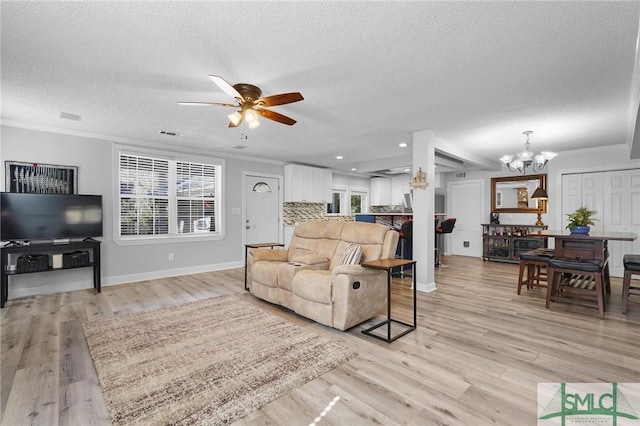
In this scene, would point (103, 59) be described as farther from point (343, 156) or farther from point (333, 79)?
point (343, 156)

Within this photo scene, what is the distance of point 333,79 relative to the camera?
109 inches

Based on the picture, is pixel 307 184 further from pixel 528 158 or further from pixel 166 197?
pixel 528 158

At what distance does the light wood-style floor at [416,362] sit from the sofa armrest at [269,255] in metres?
0.56

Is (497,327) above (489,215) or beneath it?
beneath

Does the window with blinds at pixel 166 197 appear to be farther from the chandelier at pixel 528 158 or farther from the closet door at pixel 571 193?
the closet door at pixel 571 193

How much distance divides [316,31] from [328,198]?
571 centimetres

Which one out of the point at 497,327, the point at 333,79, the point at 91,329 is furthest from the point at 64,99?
the point at 497,327

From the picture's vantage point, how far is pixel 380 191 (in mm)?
8867

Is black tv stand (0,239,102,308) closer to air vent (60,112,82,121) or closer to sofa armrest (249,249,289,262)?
air vent (60,112,82,121)

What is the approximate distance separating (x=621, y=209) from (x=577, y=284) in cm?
214

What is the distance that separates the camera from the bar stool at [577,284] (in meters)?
3.24

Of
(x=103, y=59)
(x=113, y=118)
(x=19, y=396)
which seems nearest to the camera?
(x=19, y=396)

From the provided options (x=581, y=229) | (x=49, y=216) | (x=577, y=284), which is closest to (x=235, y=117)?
(x=49, y=216)

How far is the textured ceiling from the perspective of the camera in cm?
185
